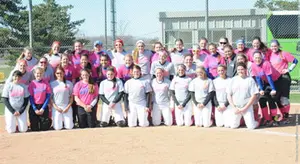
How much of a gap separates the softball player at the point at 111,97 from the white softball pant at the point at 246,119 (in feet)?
6.89

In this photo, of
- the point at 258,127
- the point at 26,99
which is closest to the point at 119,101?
the point at 26,99

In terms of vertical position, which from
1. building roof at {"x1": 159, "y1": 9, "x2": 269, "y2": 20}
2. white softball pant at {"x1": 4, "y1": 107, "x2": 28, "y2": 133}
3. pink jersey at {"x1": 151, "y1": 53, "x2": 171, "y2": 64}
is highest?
building roof at {"x1": 159, "y1": 9, "x2": 269, "y2": 20}

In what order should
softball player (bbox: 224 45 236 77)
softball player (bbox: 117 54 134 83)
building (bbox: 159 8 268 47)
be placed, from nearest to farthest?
softball player (bbox: 224 45 236 77), softball player (bbox: 117 54 134 83), building (bbox: 159 8 268 47)

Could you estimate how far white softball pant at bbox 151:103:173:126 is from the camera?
925 centimetres

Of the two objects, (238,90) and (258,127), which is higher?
(238,90)

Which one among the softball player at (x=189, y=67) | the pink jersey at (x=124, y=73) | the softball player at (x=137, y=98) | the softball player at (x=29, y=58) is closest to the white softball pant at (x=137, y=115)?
the softball player at (x=137, y=98)

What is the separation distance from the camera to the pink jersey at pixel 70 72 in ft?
30.7

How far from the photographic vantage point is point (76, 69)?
374 inches

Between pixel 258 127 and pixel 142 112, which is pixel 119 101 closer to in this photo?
pixel 142 112

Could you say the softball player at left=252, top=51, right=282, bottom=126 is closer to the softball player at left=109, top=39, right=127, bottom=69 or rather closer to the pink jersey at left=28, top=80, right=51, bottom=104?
the softball player at left=109, top=39, right=127, bottom=69

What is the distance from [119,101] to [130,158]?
298 centimetres

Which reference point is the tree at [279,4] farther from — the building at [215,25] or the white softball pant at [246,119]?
the white softball pant at [246,119]

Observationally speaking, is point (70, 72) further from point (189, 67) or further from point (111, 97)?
point (189, 67)

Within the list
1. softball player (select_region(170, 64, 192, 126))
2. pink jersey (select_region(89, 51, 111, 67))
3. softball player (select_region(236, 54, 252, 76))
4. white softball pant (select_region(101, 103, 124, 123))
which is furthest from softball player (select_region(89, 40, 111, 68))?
softball player (select_region(236, 54, 252, 76))
